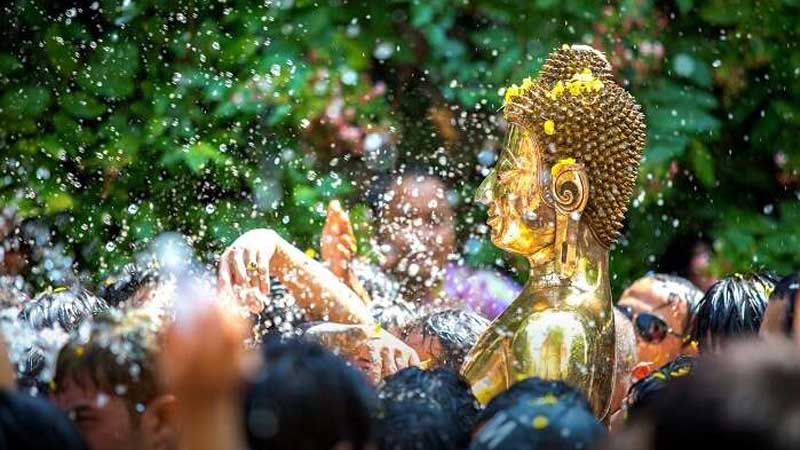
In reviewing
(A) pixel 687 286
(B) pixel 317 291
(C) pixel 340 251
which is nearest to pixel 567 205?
(B) pixel 317 291

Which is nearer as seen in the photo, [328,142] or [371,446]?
[371,446]

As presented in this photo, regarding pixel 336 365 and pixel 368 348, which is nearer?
pixel 336 365

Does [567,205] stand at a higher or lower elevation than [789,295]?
higher

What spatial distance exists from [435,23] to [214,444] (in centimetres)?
534

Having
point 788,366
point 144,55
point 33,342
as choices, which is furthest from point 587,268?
point 144,55

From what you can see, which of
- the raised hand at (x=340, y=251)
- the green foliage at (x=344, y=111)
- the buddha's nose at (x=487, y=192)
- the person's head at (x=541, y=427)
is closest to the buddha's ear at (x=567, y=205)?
the buddha's nose at (x=487, y=192)

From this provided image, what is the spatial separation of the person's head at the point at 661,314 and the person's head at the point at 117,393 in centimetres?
246

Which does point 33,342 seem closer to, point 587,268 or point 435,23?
point 587,268

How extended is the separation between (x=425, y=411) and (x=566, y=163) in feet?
3.20

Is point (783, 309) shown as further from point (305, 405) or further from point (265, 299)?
point (265, 299)

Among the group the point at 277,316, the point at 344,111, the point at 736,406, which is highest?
the point at 344,111

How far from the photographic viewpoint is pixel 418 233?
249 inches

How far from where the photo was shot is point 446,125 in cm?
699

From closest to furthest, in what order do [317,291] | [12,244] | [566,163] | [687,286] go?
[566,163] → [317,291] → [687,286] → [12,244]
